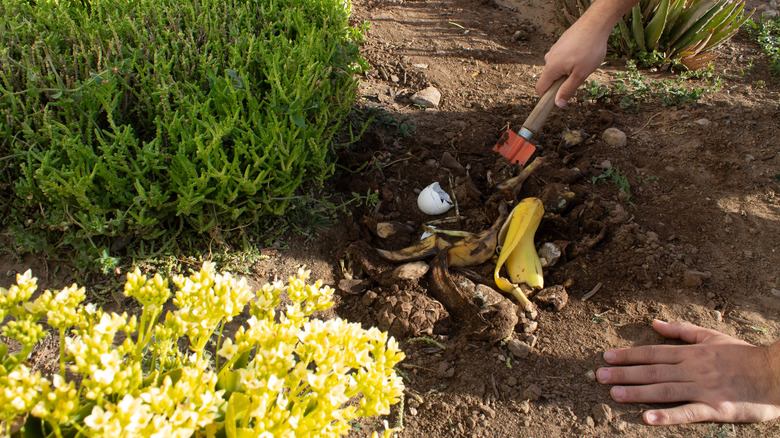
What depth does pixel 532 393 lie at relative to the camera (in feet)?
6.98

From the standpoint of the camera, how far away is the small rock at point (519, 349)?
7.54 feet

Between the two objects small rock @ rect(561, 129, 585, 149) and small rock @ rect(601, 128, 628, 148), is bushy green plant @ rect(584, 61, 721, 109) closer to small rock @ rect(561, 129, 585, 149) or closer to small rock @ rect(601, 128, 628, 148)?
small rock @ rect(601, 128, 628, 148)

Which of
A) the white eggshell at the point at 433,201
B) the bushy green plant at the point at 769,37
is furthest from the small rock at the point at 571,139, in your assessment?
the bushy green plant at the point at 769,37

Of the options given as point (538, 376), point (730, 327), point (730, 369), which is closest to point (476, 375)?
point (538, 376)

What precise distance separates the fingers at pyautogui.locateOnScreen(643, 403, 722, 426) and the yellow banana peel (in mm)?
661

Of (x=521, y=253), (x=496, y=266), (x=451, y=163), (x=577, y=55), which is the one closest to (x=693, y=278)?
(x=521, y=253)

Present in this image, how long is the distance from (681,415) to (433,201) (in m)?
1.54

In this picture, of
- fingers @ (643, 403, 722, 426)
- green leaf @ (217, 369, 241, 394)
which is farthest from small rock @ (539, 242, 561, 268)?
green leaf @ (217, 369, 241, 394)

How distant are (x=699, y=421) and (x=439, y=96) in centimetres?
267

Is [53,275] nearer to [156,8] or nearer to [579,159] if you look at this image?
[156,8]

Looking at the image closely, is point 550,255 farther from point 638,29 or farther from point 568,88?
point 638,29

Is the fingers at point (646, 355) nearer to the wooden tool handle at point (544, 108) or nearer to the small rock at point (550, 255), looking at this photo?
the small rock at point (550, 255)

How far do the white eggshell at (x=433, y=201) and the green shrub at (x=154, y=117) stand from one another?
0.55 m

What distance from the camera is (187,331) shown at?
127 cm
